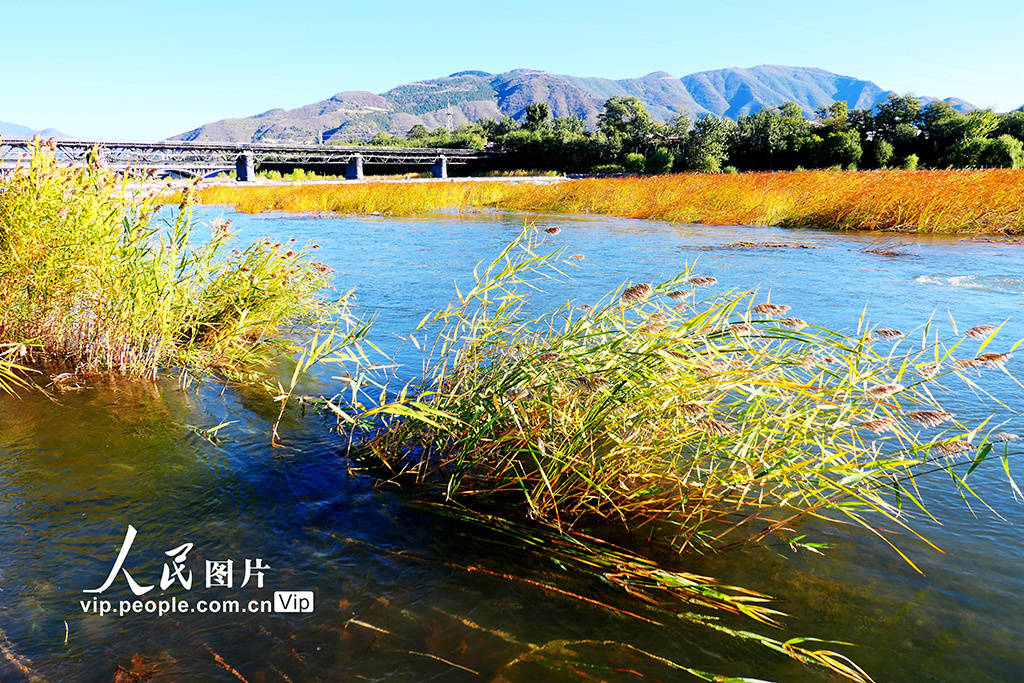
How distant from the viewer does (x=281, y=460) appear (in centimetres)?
404

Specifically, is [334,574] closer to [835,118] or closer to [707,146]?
[707,146]

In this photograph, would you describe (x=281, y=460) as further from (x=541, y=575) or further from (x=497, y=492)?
(x=541, y=575)

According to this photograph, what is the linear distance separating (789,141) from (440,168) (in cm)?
4947

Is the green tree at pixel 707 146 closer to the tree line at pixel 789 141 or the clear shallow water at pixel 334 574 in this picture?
the tree line at pixel 789 141

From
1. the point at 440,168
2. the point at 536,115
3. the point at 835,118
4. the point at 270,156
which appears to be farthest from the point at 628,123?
the point at 270,156

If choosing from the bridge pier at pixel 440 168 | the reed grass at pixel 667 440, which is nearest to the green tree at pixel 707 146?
the bridge pier at pixel 440 168

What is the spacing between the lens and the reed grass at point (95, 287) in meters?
5.02

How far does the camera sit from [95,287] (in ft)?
17.1

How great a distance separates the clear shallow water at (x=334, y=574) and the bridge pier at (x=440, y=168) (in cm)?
9304

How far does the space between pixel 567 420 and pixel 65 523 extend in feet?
8.89

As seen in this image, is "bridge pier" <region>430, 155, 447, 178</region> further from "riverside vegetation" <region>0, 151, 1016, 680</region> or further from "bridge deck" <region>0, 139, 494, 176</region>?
"riverside vegetation" <region>0, 151, 1016, 680</region>

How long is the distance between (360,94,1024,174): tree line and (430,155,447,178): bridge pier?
1185cm

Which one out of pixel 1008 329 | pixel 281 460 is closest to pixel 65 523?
pixel 281 460

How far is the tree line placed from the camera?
2564 inches
